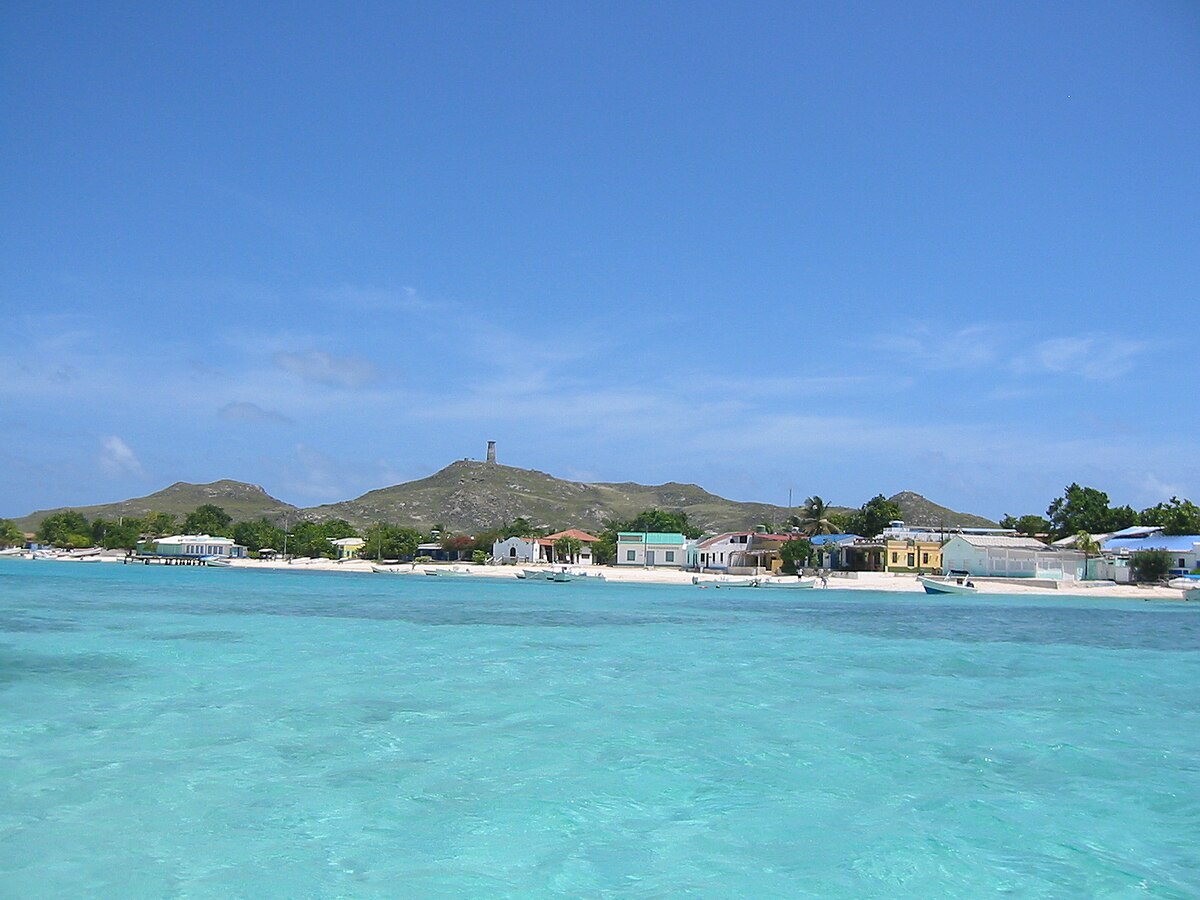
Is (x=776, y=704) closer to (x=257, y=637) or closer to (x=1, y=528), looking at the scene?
(x=257, y=637)

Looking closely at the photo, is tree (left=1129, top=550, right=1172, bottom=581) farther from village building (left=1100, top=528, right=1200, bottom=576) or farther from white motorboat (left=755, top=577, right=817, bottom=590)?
white motorboat (left=755, top=577, right=817, bottom=590)

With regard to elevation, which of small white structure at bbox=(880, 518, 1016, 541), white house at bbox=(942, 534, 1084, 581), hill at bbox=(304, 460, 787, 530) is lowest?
white house at bbox=(942, 534, 1084, 581)

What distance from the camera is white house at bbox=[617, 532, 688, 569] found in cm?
8731

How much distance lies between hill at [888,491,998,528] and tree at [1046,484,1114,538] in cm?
7466

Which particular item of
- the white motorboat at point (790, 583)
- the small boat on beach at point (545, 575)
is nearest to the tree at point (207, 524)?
the small boat on beach at point (545, 575)

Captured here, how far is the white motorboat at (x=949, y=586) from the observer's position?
5819 centimetres

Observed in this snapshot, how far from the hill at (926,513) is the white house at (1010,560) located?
9626 centimetres

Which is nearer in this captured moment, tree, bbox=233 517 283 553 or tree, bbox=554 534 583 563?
tree, bbox=554 534 583 563

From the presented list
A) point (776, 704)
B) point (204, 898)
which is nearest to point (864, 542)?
point (776, 704)

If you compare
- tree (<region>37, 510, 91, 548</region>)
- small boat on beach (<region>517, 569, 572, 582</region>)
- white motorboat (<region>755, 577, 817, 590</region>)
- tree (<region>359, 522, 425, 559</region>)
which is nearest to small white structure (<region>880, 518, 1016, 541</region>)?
white motorboat (<region>755, 577, 817, 590</region>)

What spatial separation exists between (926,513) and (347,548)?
11652 cm

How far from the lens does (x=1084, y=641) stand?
31609mm

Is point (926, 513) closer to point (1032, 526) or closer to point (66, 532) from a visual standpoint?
point (1032, 526)

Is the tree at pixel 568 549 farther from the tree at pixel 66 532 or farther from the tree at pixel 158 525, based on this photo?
the tree at pixel 66 532
